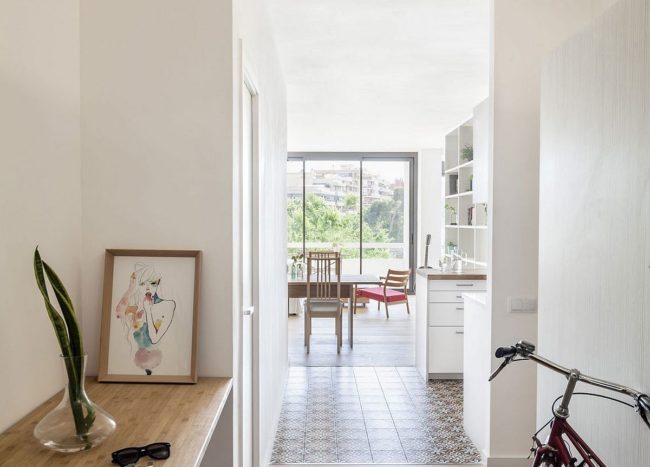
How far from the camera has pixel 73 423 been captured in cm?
121

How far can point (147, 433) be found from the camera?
1313 millimetres

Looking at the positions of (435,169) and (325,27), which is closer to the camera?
(325,27)

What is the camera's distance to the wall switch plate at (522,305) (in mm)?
2869

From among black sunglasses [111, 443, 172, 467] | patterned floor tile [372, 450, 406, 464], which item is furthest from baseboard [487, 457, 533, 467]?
black sunglasses [111, 443, 172, 467]

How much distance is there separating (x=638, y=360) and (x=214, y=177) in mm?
1367

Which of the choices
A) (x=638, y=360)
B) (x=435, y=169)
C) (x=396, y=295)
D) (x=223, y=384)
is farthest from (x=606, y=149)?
(x=435, y=169)

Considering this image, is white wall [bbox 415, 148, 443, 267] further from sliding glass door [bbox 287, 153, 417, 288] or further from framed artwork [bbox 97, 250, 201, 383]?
framed artwork [bbox 97, 250, 201, 383]

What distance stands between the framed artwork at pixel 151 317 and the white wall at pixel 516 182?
1764 millimetres

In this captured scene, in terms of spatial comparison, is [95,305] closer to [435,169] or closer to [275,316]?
[275,316]

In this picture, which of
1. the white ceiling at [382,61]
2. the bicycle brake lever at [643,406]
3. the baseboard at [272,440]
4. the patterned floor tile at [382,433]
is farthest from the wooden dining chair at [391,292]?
the bicycle brake lever at [643,406]

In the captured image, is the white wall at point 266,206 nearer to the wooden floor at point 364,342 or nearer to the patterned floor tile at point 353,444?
the patterned floor tile at point 353,444

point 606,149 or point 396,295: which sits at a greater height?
point 606,149

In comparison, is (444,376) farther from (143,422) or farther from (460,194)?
(143,422)

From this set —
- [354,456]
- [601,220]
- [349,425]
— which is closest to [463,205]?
[349,425]
